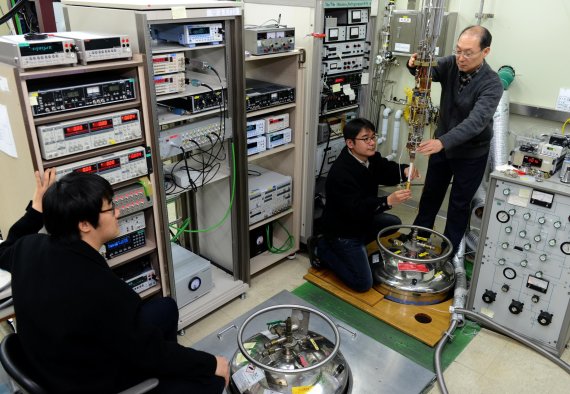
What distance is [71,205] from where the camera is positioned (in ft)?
4.57

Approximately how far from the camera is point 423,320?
2.69 m

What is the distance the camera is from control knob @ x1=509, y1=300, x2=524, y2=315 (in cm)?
249

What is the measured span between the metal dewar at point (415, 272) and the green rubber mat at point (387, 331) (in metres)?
0.25

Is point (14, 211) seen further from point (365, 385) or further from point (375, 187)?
point (375, 187)

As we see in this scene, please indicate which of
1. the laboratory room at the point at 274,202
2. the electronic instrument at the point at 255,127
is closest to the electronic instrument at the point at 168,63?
the laboratory room at the point at 274,202

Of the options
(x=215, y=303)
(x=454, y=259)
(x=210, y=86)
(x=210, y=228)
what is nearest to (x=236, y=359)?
(x=215, y=303)

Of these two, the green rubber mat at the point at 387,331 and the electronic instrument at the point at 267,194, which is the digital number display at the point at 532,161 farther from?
the electronic instrument at the point at 267,194

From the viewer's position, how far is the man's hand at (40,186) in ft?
5.89

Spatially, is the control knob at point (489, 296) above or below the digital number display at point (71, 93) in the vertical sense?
below

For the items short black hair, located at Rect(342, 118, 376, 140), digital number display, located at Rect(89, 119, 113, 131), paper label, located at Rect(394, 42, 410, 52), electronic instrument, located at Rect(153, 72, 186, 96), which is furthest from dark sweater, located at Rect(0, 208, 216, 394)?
paper label, located at Rect(394, 42, 410, 52)

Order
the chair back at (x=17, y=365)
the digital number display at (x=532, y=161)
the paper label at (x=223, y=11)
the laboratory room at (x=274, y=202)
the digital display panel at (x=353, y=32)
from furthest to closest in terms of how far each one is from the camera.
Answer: the digital display panel at (x=353, y=32) < the digital number display at (x=532, y=161) < the paper label at (x=223, y=11) < the laboratory room at (x=274, y=202) < the chair back at (x=17, y=365)

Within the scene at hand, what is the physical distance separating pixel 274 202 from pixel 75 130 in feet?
4.67

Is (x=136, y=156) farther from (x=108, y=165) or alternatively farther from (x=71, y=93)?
(x=71, y=93)

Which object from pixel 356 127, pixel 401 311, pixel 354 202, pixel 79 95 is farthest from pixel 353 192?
pixel 79 95
